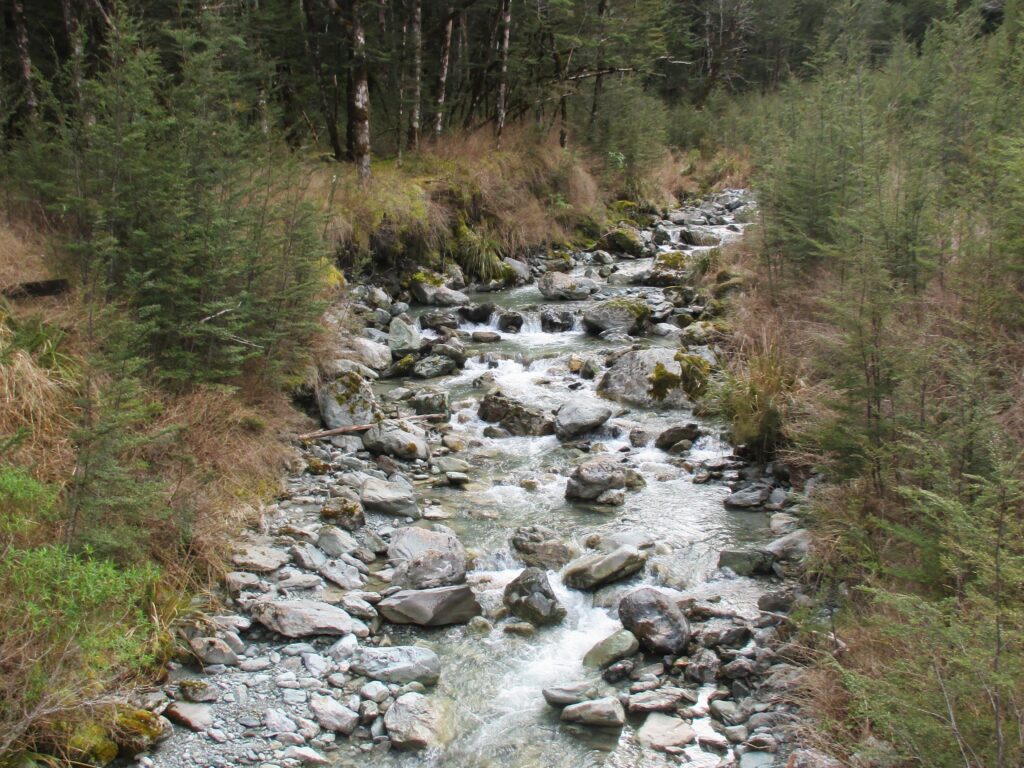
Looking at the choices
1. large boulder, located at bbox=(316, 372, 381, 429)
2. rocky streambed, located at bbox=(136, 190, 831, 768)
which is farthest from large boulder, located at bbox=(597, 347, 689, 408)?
large boulder, located at bbox=(316, 372, 381, 429)

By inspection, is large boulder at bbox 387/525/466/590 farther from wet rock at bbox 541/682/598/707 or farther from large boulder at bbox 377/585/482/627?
wet rock at bbox 541/682/598/707

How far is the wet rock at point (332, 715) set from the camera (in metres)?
4.25

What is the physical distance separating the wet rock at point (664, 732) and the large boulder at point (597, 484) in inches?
123

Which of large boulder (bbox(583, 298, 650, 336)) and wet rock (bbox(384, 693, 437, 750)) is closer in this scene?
wet rock (bbox(384, 693, 437, 750))

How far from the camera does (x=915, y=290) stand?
7156 millimetres

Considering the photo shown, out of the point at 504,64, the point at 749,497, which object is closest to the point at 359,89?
the point at 504,64

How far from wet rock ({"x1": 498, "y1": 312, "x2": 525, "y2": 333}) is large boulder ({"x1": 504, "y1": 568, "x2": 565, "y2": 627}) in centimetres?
828

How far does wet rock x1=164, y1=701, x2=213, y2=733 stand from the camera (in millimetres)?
4090

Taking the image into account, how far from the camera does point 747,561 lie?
Result: 613 cm

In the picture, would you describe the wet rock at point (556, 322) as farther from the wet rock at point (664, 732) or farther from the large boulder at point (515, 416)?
the wet rock at point (664, 732)

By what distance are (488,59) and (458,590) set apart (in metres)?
18.5

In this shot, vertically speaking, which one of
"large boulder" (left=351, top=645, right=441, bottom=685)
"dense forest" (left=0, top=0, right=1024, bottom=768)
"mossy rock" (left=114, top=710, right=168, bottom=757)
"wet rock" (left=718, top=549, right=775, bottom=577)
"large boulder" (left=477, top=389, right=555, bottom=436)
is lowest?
"large boulder" (left=477, top=389, right=555, bottom=436)

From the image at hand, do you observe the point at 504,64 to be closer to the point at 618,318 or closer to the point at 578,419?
the point at 618,318

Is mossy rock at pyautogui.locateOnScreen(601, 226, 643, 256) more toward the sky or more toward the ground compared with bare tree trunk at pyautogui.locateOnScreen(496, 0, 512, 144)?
more toward the ground
